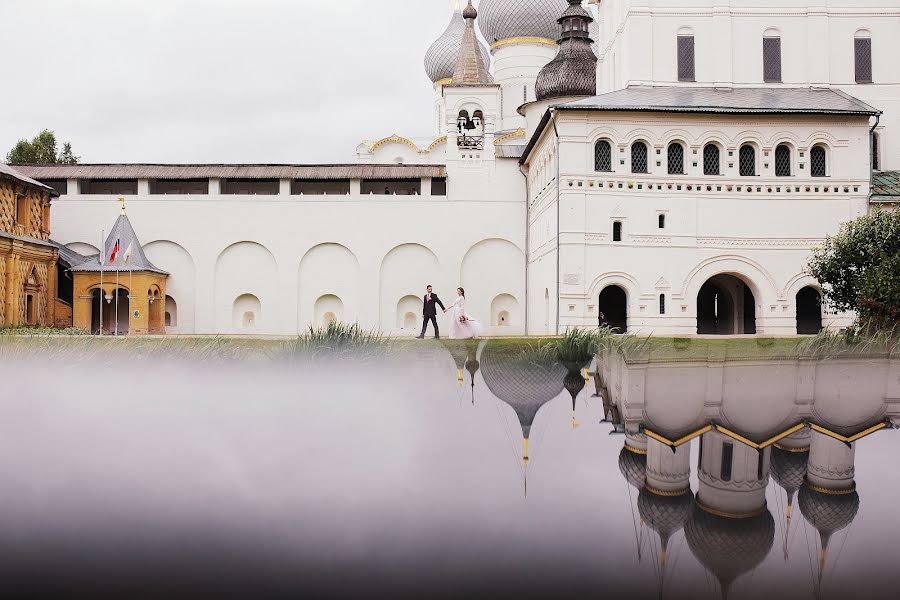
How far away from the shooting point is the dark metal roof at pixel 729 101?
1897 centimetres

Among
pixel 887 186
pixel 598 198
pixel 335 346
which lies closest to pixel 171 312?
pixel 598 198

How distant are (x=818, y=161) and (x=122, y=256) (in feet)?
61.9

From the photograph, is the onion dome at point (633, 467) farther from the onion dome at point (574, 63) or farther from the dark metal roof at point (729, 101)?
the onion dome at point (574, 63)

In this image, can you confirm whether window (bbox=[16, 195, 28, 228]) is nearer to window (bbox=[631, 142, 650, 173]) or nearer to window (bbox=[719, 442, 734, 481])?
window (bbox=[631, 142, 650, 173])

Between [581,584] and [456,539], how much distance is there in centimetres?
108

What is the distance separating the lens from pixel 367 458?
25.1 feet

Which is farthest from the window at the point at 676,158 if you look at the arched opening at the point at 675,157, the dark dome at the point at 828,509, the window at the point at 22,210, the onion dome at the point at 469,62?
the window at the point at 22,210

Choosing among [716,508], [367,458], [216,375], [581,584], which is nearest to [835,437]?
[716,508]

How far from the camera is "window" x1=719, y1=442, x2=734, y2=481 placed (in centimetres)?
750

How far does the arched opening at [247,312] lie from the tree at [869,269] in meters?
16.9

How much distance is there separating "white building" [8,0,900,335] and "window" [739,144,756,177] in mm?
51

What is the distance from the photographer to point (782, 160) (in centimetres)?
1975

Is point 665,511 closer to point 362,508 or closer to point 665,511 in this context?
point 665,511

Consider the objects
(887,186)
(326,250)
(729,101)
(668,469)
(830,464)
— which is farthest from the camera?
(326,250)
